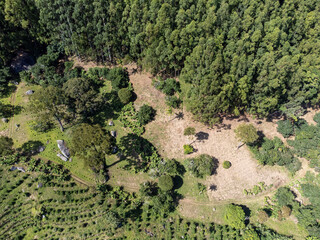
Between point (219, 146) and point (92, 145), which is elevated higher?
point (92, 145)

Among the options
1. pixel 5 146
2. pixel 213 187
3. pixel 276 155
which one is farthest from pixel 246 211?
pixel 5 146

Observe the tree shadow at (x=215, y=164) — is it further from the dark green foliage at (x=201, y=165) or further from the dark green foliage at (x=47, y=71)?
the dark green foliage at (x=47, y=71)

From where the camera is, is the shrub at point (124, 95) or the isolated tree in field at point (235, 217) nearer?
the isolated tree in field at point (235, 217)

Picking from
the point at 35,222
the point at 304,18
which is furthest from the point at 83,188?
the point at 304,18

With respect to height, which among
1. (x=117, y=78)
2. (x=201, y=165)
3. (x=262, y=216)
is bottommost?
(x=262, y=216)

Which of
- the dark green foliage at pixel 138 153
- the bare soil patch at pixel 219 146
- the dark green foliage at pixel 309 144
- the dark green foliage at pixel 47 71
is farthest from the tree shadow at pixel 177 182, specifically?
the dark green foliage at pixel 47 71

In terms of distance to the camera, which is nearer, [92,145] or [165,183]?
[92,145]

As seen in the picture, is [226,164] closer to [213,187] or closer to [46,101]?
[213,187]

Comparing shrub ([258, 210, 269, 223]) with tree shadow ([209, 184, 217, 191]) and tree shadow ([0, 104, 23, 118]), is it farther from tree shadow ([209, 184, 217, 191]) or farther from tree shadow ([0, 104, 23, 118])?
tree shadow ([0, 104, 23, 118])
